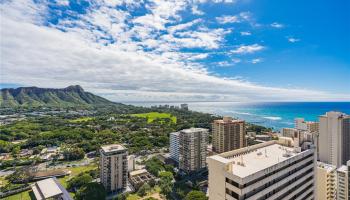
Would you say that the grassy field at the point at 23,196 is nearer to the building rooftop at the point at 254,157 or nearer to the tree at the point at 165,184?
the tree at the point at 165,184

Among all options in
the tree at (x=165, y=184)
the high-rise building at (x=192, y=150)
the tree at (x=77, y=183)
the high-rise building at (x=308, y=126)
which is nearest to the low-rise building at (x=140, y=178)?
the tree at (x=165, y=184)

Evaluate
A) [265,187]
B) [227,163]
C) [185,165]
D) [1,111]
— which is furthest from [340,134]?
[1,111]

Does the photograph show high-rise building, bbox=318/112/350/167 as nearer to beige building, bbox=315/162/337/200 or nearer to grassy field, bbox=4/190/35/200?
beige building, bbox=315/162/337/200

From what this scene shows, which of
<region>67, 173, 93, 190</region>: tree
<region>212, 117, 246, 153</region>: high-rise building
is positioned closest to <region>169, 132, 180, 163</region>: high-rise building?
<region>212, 117, 246, 153</region>: high-rise building

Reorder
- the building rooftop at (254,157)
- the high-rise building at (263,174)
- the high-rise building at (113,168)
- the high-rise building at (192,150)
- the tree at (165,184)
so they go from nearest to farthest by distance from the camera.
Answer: the high-rise building at (263,174) < the building rooftop at (254,157) < the tree at (165,184) < the high-rise building at (113,168) < the high-rise building at (192,150)

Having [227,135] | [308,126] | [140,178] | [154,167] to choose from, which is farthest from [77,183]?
[308,126]

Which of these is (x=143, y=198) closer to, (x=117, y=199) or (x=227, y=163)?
(x=117, y=199)

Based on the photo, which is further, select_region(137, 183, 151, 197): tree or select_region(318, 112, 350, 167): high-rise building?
select_region(318, 112, 350, 167): high-rise building
